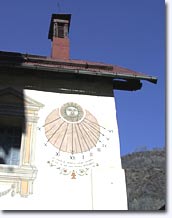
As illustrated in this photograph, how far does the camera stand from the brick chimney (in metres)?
11.2

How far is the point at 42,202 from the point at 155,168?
36.2 metres

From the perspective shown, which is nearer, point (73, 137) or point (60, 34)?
point (73, 137)

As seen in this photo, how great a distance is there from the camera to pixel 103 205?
7.15m

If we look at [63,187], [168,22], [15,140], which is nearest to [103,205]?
[63,187]

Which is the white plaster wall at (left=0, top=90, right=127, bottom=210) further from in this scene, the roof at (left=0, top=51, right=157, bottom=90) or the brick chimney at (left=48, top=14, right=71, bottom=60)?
the brick chimney at (left=48, top=14, right=71, bottom=60)

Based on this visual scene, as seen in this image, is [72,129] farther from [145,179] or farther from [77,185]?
[145,179]

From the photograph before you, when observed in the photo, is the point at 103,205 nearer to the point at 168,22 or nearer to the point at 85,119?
the point at 85,119

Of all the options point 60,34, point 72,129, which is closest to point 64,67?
point 72,129

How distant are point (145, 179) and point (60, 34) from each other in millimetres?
29619

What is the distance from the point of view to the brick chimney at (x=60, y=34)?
11180mm

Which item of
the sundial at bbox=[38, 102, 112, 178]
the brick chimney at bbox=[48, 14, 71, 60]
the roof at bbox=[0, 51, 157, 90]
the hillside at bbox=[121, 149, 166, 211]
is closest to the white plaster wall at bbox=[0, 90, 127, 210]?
the sundial at bbox=[38, 102, 112, 178]

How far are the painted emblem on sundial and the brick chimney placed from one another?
125 inches

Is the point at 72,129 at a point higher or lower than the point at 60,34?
lower

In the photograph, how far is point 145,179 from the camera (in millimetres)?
38594
